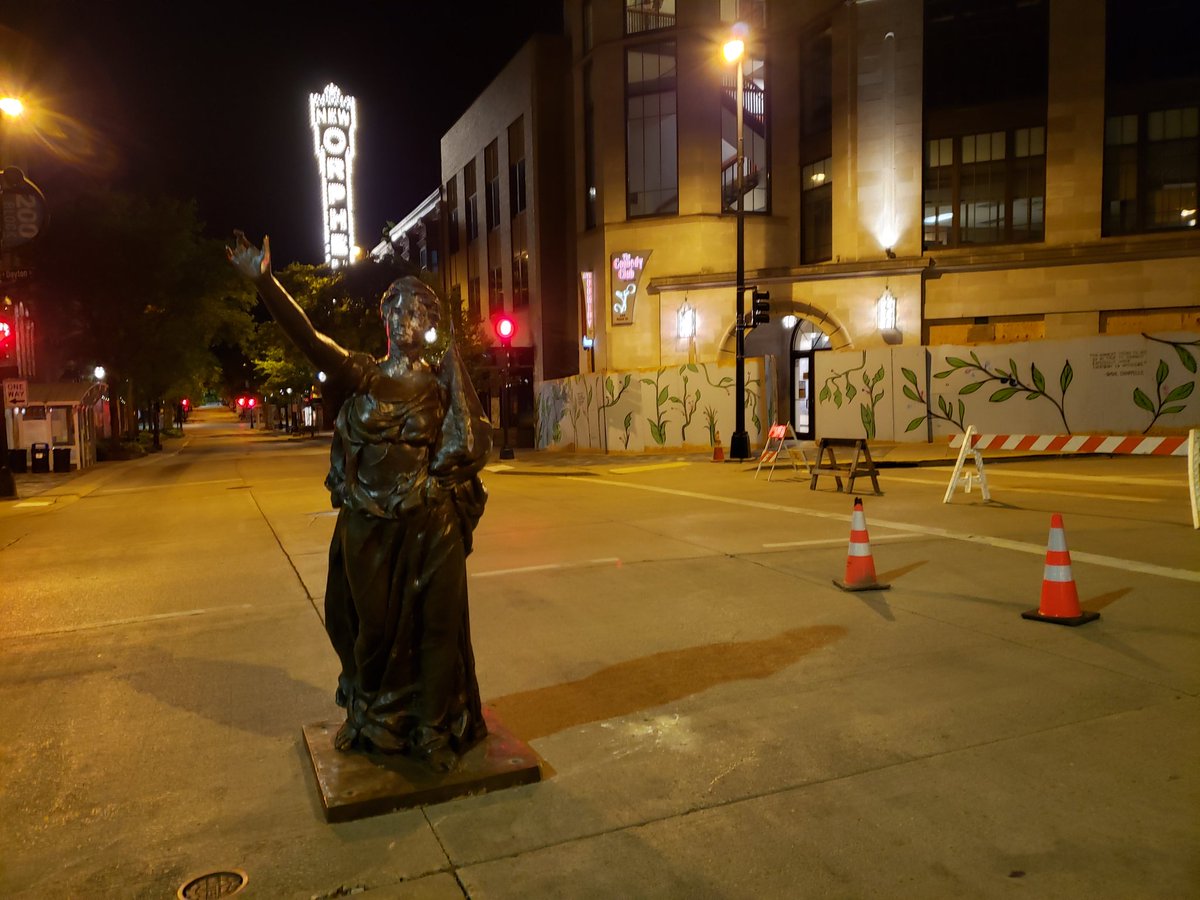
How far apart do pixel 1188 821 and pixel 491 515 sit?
1092 centimetres

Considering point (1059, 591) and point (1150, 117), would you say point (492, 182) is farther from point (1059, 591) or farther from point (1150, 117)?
point (1059, 591)

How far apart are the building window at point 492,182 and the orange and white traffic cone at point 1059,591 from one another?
130 ft

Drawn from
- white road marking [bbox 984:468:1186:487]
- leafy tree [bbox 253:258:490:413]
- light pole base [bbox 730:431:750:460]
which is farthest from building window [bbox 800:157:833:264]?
leafy tree [bbox 253:258:490:413]

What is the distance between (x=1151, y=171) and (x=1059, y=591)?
24570 mm

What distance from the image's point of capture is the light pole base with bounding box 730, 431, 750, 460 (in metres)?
21.9

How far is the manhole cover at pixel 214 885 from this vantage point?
10.3ft

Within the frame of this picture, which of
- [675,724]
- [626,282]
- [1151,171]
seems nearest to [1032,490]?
[675,724]

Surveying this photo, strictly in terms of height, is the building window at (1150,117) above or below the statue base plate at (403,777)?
above

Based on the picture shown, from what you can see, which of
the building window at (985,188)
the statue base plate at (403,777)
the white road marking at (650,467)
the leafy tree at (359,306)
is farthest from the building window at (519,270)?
the statue base plate at (403,777)

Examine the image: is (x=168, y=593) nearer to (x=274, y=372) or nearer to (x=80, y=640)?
(x=80, y=640)

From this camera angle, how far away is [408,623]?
393 cm

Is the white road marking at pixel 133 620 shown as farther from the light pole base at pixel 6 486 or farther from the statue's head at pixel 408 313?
the light pole base at pixel 6 486

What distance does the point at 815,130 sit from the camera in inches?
1148

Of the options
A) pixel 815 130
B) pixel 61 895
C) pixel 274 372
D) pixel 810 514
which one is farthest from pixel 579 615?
pixel 274 372
